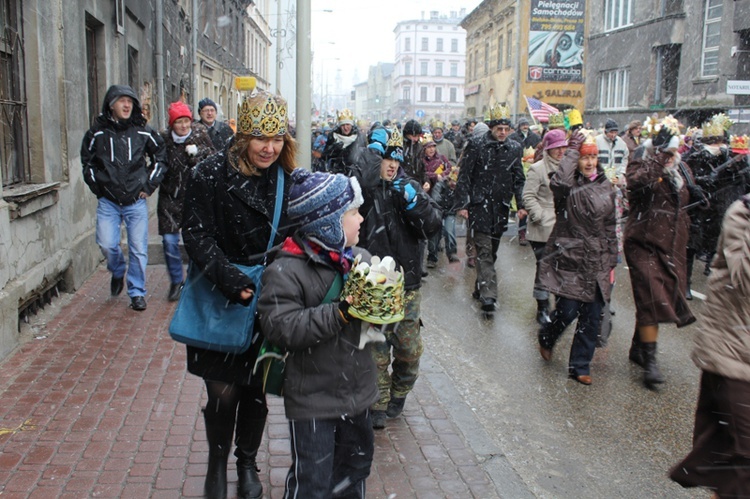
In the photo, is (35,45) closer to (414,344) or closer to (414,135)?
(414,135)

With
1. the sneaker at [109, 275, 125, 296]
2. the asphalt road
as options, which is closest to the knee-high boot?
the asphalt road

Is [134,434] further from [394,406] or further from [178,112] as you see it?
[178,112]

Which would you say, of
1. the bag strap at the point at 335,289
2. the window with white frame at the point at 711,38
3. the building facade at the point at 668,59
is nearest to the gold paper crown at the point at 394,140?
the bag strap at the point at 335,289

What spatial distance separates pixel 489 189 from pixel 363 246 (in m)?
3.81

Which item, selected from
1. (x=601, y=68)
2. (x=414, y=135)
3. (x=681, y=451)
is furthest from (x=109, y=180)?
(x=601, y=68)

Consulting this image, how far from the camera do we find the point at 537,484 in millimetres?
4195

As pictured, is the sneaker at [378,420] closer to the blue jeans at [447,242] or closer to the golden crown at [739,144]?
the blue jeans at [447,242]

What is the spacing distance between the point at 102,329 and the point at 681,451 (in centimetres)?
488

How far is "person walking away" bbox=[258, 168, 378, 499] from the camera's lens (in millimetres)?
2961

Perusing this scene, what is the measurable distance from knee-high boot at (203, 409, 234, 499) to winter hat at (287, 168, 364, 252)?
1.19 metres

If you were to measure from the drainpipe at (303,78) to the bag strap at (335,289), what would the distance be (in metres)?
4.84

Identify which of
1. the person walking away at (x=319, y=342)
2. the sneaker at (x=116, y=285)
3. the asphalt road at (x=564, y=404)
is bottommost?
the asphalt road at (x=564, y=404)

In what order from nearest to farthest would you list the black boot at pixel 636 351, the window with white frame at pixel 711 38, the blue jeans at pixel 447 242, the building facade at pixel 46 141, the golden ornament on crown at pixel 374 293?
the golden ornament on crown at pixel 374 293 < the black boot at pixel 636 351 < the building facade at pixel 46 141 < the blue jeans at pixel 447 242 < the window with white frame at pixel 711 38

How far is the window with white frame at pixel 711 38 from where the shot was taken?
24.1 m
